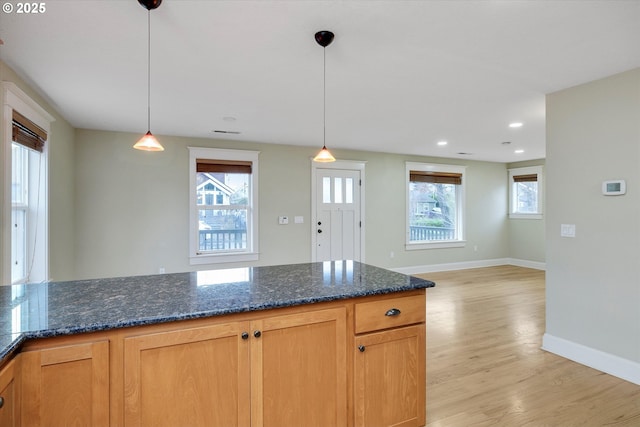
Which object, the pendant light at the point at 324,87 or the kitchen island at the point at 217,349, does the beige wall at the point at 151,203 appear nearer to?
the pendant light at the point at 324,87

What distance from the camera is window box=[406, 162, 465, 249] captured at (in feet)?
22.3

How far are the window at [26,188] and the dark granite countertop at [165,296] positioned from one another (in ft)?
4.24

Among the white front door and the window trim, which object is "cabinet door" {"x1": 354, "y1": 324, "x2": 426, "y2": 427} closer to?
the white front door

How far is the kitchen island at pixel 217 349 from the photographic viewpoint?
125cm

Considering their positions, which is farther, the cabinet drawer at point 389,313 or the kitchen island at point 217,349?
the cabinet drawer at point 389,313

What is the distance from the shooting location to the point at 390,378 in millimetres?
1814

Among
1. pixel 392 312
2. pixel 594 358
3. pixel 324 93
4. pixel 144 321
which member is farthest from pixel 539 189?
pixel 144 321

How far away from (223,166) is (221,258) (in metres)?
1.44

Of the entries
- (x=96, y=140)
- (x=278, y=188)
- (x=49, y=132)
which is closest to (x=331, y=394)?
(x=49, y=132)

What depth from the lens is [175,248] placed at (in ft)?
Result: 16.2

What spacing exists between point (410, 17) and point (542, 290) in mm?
5205

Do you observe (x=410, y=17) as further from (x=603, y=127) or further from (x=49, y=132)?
(x=49, y=132)

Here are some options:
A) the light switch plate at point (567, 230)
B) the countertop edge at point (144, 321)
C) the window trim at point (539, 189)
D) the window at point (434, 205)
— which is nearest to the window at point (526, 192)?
the window trim at point (539, 189)

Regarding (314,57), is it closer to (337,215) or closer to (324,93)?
(324,93)
